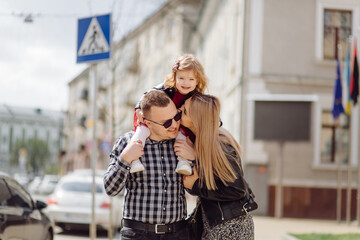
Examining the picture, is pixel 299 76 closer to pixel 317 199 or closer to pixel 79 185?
pixel 317 199

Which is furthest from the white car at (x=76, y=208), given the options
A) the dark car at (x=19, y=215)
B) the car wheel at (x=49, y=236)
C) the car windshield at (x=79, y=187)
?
the dark car at (x=19, y=215)

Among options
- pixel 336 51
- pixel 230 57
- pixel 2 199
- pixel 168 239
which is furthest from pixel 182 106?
pixel 230 57

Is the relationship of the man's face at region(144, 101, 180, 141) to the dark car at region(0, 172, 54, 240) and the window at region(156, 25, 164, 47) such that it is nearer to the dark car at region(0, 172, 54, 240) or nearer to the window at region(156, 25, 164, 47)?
the dark car at region(0, 172, 54, 240)

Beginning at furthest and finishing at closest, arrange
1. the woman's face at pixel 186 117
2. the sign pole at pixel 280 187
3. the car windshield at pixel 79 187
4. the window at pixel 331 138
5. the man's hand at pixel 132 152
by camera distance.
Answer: the window at pixel 331 138 → the sign pole at pixel 280 187 → the car windshield at pixel 79 187 → the woman's face at pixel 186 117 → the man's hand at pixel 132 152

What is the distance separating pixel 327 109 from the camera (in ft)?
60.7

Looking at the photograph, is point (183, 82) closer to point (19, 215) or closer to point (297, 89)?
point (19, 215)

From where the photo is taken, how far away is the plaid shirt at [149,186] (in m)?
3.31

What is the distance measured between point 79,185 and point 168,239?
393 inches

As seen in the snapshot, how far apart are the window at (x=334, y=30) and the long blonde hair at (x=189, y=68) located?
16060 mm

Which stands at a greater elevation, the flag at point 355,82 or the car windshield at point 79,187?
the flag at point 355,82

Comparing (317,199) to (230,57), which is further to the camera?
(230,57)

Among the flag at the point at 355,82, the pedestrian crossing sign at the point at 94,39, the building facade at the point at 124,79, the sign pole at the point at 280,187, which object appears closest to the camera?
the pedestrian crossing sign at the point at 94,39

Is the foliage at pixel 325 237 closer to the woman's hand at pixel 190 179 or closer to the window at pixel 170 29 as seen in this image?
the woman's hand at pixel 190 179

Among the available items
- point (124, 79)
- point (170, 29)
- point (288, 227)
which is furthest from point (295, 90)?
point (124, 79)
